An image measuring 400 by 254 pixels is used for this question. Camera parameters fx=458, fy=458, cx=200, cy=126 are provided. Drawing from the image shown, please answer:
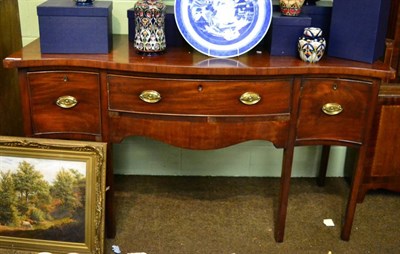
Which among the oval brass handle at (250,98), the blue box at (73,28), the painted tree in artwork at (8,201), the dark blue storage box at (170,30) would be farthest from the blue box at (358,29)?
the painted tree in artwork at (8,201)

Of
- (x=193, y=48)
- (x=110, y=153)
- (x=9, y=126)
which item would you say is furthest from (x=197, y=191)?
(x=9, y=126)

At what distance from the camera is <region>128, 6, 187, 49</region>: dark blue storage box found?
72.2 inches

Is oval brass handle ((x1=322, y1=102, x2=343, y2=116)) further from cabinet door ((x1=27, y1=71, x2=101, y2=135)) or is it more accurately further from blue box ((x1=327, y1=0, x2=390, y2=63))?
cabinet door ((x1=27, y1=71, x2=101, y2=135))

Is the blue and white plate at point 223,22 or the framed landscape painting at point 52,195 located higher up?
the blue and white plate at point 223,22

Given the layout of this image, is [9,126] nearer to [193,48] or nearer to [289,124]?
[193,48]

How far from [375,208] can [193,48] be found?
1190 mm

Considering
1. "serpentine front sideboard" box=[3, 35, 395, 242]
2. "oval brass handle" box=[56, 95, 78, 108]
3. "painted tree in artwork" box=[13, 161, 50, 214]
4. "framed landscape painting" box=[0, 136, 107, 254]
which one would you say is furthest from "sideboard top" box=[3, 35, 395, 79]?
"painted tree in artwork" box=[13, 161, 50, 214]

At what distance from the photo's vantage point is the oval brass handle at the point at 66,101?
1.65m

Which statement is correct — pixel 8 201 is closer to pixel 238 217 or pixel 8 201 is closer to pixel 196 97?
pixel 196 97

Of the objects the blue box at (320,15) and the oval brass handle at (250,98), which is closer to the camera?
the oval brass handle at (250,98)

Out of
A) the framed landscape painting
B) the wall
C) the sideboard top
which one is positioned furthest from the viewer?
the wall

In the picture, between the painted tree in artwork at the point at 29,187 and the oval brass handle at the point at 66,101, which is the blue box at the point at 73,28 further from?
the painted tree in artwork at the point at 29,187

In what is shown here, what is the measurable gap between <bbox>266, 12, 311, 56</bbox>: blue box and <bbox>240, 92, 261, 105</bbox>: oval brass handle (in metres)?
0.22

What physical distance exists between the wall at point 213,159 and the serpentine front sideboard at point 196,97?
2.09 feet
